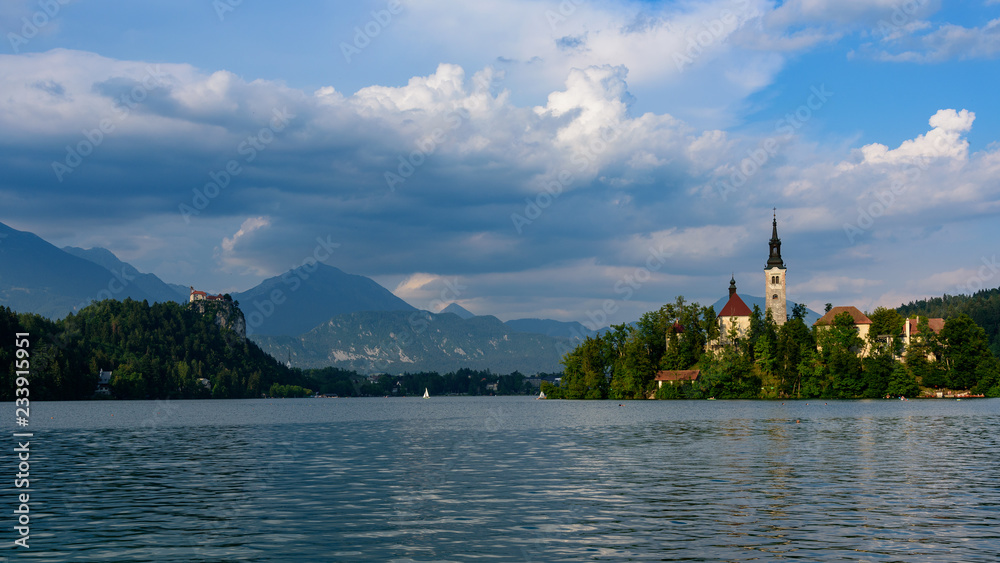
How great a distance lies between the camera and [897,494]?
3641cm

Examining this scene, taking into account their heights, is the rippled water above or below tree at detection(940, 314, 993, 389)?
below

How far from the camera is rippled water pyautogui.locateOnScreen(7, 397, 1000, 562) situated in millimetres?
25438

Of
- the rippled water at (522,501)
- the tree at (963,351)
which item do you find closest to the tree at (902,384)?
the tree at (963,351)

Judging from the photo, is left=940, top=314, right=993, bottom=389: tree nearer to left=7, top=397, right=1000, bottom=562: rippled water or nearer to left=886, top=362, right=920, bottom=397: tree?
left=886, top=362, right=920, bottom=397: tree

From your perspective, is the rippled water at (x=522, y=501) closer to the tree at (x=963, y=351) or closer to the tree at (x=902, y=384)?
→ the tree at (x=902, y=384)

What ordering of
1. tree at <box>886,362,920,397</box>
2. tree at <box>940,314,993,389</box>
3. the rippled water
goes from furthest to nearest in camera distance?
tree at <box>940,314,993,389</box>, tree at <box>886,362,920,397</box>, the rippled water

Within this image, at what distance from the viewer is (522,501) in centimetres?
3509

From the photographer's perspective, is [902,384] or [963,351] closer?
[902,384]

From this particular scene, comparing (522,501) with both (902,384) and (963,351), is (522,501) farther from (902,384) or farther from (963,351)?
(963,351)

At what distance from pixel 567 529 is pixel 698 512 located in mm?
6178

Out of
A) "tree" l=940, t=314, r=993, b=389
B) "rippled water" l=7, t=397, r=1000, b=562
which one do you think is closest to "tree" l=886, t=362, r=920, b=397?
"tree" l=940, t=314, r=993, b=389

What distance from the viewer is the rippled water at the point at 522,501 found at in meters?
25.4

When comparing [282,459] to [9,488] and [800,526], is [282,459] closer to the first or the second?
[9,488]

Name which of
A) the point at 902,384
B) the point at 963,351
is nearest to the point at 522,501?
the point at 902,384
